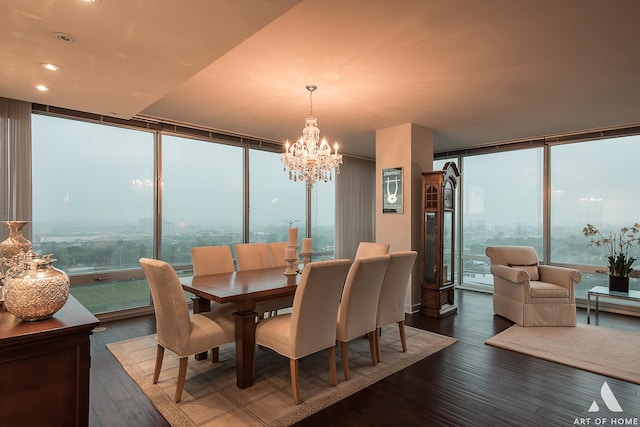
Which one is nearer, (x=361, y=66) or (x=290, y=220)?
(x=361, y=66)

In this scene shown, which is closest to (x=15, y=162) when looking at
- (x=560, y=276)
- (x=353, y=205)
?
(x=353, y=205)

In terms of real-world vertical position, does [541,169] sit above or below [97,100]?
below

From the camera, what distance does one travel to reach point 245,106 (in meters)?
4.04

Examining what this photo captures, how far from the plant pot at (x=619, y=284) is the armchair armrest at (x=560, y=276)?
648 millimetres

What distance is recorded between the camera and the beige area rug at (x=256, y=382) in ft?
7.71

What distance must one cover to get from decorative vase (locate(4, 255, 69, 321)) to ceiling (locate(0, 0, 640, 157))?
4.52 ft

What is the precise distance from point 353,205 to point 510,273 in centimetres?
356

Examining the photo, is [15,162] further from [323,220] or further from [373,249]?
[323,220]

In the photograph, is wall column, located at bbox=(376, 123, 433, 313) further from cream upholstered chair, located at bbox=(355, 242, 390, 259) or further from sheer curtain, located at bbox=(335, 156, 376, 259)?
sheer curtain, located at bbox=(335, 156, 376, 259)

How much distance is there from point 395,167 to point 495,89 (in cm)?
179

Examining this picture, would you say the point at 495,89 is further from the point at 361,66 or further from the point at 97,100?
the point at 97,100

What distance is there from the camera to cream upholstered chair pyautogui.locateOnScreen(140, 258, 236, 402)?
244 centimetres

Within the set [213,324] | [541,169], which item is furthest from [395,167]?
[213,324]

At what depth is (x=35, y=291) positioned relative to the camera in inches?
57.6
